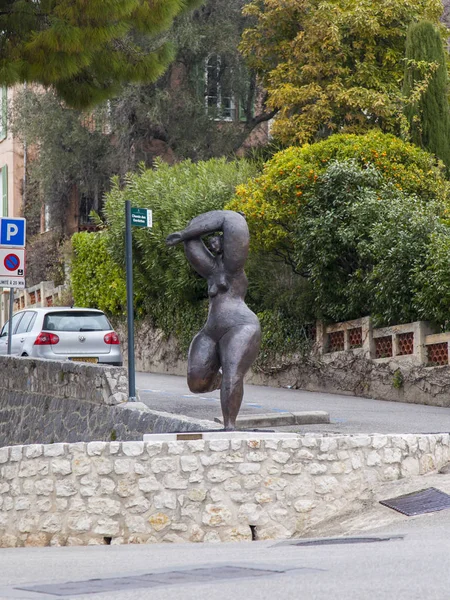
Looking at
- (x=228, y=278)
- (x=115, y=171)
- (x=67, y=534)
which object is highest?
(x=115, y=171)

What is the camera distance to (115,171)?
35469 millimetres

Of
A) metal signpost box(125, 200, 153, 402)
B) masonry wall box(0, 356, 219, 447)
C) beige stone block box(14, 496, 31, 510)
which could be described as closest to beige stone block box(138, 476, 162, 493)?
beige stone block box(14, 496, 31, 510)

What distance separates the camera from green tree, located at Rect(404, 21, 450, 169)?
2683 cm

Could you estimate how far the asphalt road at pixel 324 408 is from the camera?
1588cm

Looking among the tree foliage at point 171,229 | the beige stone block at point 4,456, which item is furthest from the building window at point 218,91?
the beige stone block at point 4,456

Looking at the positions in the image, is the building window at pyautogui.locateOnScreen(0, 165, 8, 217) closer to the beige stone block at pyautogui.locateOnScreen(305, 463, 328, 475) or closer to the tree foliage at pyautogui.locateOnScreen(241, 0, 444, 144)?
the tree foliage at pyautogui.locateOnScreen(241, 0, 444, 144)

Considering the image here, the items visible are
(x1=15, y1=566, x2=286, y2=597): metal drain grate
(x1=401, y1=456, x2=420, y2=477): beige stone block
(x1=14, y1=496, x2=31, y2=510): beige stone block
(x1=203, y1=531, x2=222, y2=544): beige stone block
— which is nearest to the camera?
(x1=15, y1=566, x2=286, y2=597): metal drain grate

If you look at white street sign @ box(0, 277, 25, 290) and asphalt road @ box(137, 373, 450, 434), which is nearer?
asphalt road @ box(137, 373, 450, 434)

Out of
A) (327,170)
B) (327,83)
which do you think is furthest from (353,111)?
(327,170)

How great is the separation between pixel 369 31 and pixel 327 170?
710cm

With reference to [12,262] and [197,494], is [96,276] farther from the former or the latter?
[197,494]

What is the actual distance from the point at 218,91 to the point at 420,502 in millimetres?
25915

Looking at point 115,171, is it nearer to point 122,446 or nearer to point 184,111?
point 184,111

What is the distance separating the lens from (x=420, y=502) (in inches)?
408
